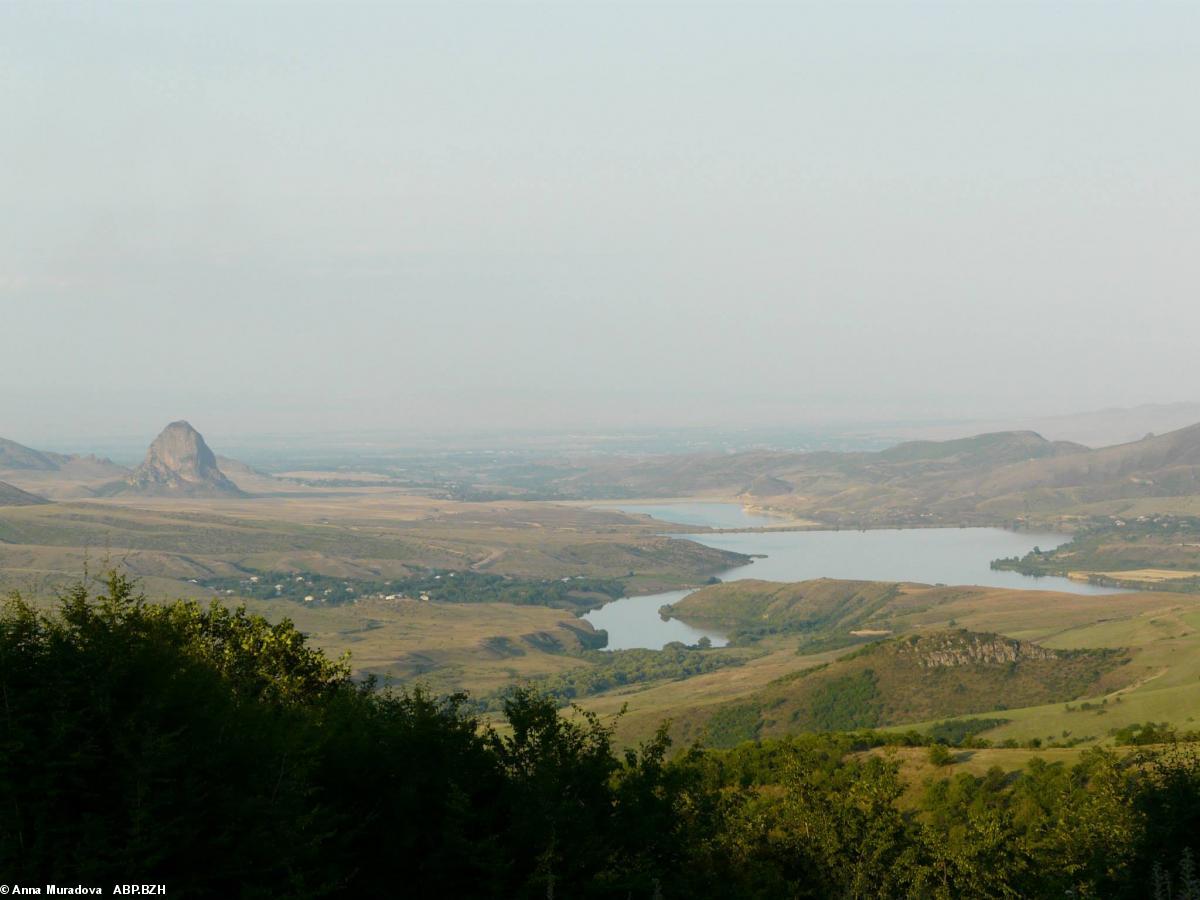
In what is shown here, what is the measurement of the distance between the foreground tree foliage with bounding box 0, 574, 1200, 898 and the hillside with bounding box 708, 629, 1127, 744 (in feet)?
201

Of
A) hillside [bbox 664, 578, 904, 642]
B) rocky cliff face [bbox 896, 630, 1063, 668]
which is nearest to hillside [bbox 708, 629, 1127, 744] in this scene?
rocky cliff face [bbox 896, 630, 1063, 668]

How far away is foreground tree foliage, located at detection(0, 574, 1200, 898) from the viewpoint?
19.2 m

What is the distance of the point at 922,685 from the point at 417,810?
87.2 m

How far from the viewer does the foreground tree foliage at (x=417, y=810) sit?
19.2m

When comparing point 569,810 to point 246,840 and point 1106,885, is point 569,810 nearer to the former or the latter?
point 246,840

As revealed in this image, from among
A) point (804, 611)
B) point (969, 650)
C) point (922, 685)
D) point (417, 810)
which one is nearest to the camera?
point (417, 810)

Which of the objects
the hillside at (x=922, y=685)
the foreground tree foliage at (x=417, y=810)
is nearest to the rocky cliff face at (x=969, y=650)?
the hillside at (x=922, y=685)

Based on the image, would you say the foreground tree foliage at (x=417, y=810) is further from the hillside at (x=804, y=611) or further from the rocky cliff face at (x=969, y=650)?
the hillside at (x=804, y=611)

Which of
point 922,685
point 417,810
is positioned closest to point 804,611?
point 922,685

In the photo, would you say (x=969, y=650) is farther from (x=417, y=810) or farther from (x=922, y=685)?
(x=417, y=810)

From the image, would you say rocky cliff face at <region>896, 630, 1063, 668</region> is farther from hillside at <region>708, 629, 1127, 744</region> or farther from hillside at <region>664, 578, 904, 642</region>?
hillside at <region>664, 578, 904, 642</region>

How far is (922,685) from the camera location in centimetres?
10325

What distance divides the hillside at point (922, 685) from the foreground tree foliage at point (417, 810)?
61308 mm

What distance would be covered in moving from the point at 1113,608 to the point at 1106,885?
139015 mm
